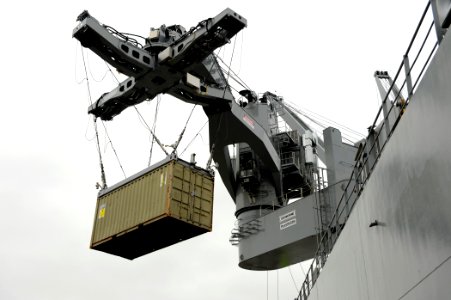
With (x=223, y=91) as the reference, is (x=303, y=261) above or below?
below

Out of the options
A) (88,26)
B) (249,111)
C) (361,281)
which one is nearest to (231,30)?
(88,26)

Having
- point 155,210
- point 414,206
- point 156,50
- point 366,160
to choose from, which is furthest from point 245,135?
point 414,206

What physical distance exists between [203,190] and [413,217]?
9.85 m

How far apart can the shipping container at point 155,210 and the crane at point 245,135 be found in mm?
2181

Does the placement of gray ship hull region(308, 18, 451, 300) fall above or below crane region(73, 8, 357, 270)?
below

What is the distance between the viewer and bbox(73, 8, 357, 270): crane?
1664cm

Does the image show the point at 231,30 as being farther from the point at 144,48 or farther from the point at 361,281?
the point at 361,281

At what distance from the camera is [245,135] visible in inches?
805

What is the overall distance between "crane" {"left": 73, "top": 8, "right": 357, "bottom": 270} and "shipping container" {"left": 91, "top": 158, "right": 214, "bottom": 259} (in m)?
2.18

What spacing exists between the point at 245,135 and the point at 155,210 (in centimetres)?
547

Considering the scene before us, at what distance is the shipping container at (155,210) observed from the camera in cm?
1638

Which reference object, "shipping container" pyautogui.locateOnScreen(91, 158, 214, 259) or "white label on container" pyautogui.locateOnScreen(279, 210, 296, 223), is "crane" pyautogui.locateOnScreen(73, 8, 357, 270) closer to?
"white label on container" pyautogui.locateOnScreen(279, 210, 296, 223)

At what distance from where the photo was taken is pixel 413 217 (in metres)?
8.27

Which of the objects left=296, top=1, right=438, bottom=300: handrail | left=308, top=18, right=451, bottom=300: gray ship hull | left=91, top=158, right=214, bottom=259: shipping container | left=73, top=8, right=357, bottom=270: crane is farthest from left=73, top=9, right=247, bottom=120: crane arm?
left=308, top=18, right=451, bottom=300: gray ship hull
